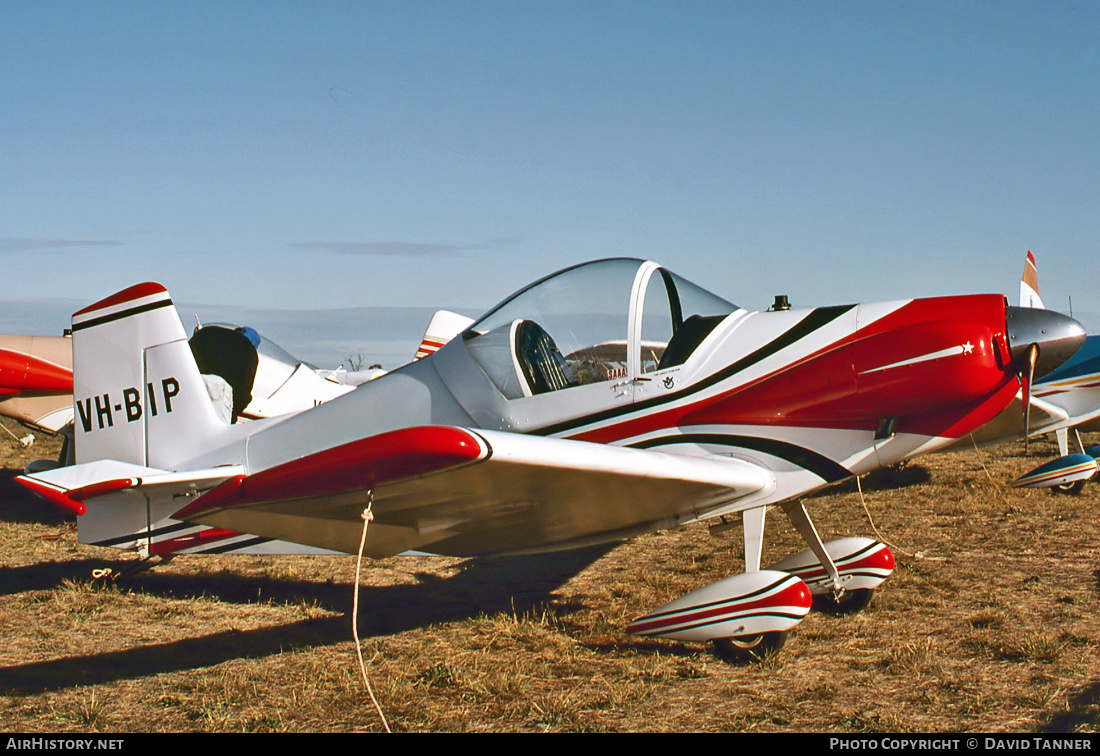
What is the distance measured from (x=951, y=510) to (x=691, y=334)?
19.7ft

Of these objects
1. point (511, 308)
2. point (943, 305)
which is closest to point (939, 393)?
point (943, 305)

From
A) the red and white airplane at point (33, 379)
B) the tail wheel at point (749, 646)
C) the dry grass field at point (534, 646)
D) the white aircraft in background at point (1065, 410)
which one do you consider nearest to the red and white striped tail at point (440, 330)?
the red and white airplane at point (33, 379)

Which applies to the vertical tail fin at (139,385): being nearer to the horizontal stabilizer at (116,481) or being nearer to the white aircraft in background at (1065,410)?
the horizontal stabilizer at (116,481)

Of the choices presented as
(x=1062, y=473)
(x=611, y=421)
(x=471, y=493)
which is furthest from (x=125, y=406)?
(x=1062, y=473)

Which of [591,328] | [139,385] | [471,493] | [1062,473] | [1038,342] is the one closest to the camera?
[471,493]

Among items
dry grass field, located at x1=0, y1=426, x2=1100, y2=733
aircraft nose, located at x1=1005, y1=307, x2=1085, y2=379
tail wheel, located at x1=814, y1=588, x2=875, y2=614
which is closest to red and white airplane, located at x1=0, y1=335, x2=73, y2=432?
dry grass field, located at x1=0, y1=426, x2=1100, y2=733

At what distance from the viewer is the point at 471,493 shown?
3.77 meters

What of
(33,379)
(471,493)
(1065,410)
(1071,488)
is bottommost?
(1071,488)

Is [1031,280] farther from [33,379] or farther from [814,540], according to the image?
[33,379]

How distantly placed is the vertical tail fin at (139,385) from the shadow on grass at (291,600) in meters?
1.30

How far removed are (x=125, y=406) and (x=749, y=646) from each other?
4.29 m

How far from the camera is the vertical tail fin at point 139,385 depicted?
5.54 m

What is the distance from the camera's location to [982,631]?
4867 millimetres

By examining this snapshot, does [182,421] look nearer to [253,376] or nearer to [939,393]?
[253,376]
